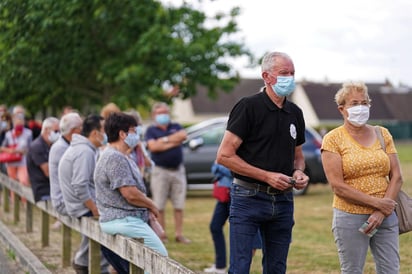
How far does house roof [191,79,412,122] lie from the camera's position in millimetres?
85875

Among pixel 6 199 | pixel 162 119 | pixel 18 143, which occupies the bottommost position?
pixel 6 199

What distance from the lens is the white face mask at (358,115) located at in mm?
6312

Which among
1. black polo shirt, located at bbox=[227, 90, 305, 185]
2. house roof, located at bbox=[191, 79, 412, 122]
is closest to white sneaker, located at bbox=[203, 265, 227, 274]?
black polo shirt, located at bbox=[227, 90, 305, 185]

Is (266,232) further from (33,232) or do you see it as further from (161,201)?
(33,232)

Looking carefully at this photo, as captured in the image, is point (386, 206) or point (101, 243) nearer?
point (386, 206)

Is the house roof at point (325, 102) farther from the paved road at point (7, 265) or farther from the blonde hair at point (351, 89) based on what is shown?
the blonde hair at point (351, 89)

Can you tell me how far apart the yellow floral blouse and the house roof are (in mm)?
74594

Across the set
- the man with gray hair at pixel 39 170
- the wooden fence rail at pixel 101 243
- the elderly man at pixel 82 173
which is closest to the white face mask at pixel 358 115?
the wooden fence rail at pixel 101 243

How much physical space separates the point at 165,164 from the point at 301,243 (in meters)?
2.27

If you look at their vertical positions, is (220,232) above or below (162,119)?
below

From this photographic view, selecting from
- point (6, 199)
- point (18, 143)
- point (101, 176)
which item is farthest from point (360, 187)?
point (6, 199)

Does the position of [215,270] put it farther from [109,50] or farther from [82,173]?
[109,50]

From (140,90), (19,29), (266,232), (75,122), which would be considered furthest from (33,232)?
(266,232)

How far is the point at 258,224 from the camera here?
625 centimetres
